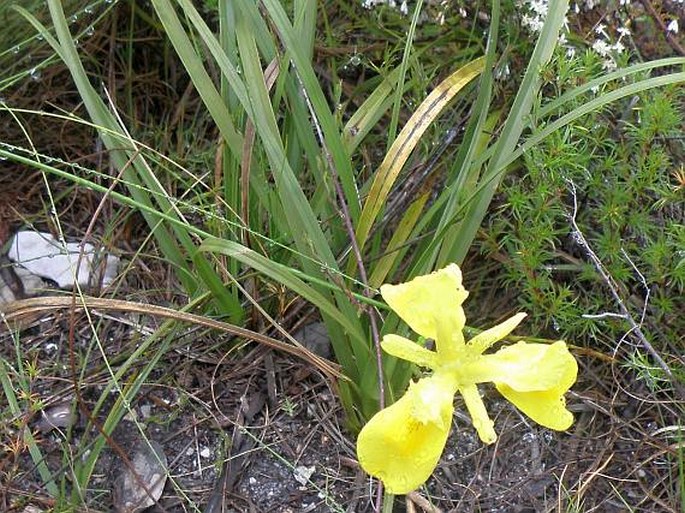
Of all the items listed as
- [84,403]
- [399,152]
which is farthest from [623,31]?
[84,403]

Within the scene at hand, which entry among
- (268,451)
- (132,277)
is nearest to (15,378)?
(132,277)

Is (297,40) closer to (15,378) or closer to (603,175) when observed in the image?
(603,175)

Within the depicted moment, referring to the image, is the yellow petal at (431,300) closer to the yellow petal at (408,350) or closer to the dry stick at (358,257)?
the yellow petal at (408,350)

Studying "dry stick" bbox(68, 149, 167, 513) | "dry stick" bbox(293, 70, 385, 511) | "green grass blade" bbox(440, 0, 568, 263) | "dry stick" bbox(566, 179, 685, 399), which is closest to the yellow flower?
"dry stick" bbox(293, 70, 385, 511)

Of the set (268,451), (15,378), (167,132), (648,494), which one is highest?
(167,132)

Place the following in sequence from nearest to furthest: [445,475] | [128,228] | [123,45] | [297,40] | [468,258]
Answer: [297,40]
[445,475]
[468,258]
[128,228]
[123,45]

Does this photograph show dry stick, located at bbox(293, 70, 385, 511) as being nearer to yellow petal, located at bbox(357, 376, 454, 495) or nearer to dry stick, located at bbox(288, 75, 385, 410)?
dry stick, located at bbox(288, 75, 385, 410)

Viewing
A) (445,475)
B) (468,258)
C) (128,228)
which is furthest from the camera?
(128,228)

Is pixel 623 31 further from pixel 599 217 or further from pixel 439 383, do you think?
pixel 439 383
